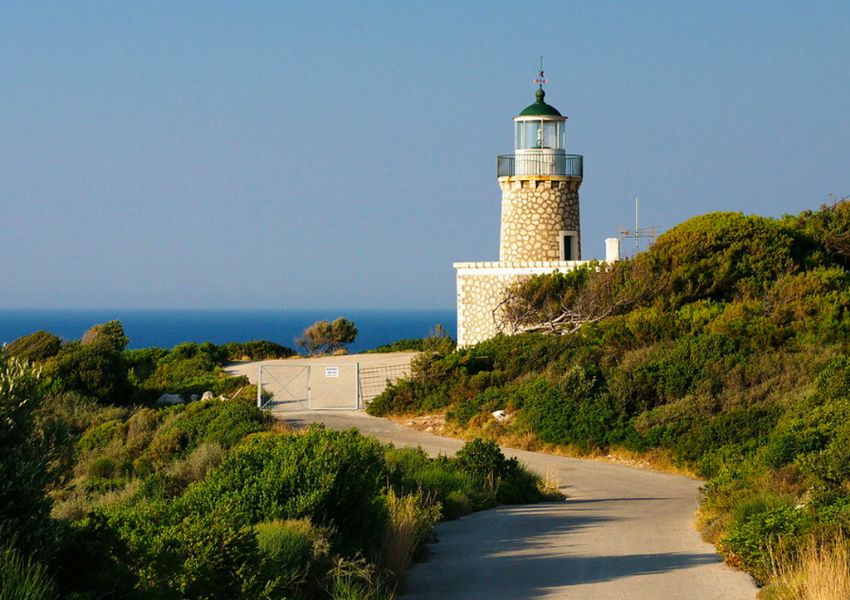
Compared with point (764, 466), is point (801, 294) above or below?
above

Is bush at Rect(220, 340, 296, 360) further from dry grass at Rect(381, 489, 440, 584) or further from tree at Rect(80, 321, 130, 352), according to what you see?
dry grass at Rect(381, 489, 440, 584)

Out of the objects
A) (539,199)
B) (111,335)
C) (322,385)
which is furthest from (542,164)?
(111,335)

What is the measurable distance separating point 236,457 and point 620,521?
4.85 metres

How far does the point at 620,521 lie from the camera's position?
1288 centimetres

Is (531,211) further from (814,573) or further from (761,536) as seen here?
(814,573)

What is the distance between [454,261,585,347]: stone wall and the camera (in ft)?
105

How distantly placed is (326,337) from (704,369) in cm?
2733

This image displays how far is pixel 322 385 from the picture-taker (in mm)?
29625

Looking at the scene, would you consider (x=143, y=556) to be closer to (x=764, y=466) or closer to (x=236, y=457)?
(x=236, y=457)

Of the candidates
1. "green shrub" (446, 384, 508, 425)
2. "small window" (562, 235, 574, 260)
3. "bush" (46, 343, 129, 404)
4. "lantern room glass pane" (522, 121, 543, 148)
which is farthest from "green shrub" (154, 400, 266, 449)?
"lantern room glass pane" (522, 121, 543, 148)

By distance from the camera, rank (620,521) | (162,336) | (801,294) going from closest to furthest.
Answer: (620,521) → (801,294) → (162,336)

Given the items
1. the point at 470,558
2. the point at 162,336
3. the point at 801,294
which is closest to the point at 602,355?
the point at 801,294

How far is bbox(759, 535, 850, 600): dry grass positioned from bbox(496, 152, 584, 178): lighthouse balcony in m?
24.9

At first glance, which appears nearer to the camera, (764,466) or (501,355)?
(764,466)
